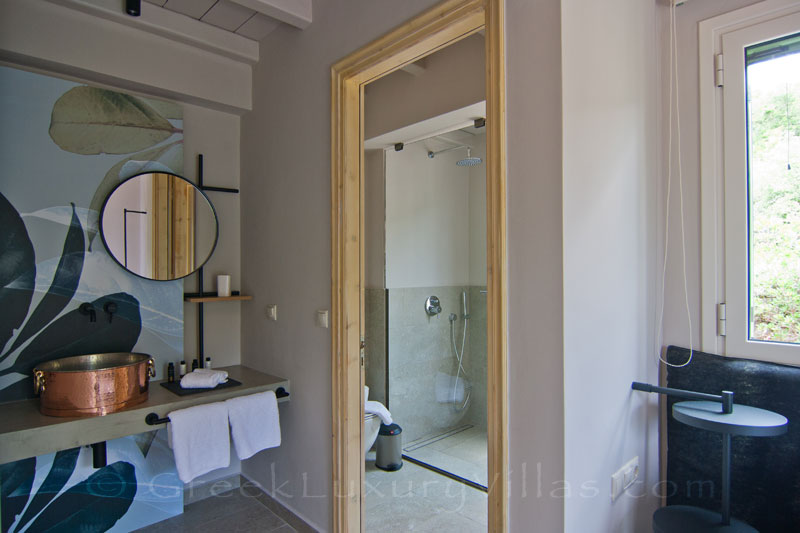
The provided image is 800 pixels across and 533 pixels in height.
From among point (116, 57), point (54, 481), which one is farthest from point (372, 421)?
point (116, 57)

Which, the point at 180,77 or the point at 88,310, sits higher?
the point at 180,77

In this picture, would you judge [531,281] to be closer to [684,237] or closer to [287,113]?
[684,237]

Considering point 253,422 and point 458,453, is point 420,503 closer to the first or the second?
point 458,453

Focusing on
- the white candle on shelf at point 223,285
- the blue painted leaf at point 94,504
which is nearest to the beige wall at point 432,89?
the white candle on shelf at point 223,285

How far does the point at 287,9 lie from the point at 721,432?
248 centimetres

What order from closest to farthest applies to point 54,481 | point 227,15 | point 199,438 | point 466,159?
1. point 199,438
2. point 54,481
3. point 227,15
4. point 466,159

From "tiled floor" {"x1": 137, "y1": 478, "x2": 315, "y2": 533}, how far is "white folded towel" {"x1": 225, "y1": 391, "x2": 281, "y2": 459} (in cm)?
47

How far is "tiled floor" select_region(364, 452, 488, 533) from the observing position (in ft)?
7.80

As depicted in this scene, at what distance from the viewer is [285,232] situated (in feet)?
8.09

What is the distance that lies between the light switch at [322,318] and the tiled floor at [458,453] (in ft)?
4.98

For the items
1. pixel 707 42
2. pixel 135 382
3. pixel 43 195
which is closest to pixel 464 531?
pixel 135 382

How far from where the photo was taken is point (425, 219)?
353cm

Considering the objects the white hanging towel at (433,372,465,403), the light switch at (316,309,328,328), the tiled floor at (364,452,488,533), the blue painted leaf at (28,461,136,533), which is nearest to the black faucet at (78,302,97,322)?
the blue painted leaf at (28,461,136,533)

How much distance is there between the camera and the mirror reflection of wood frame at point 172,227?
2457 mm
